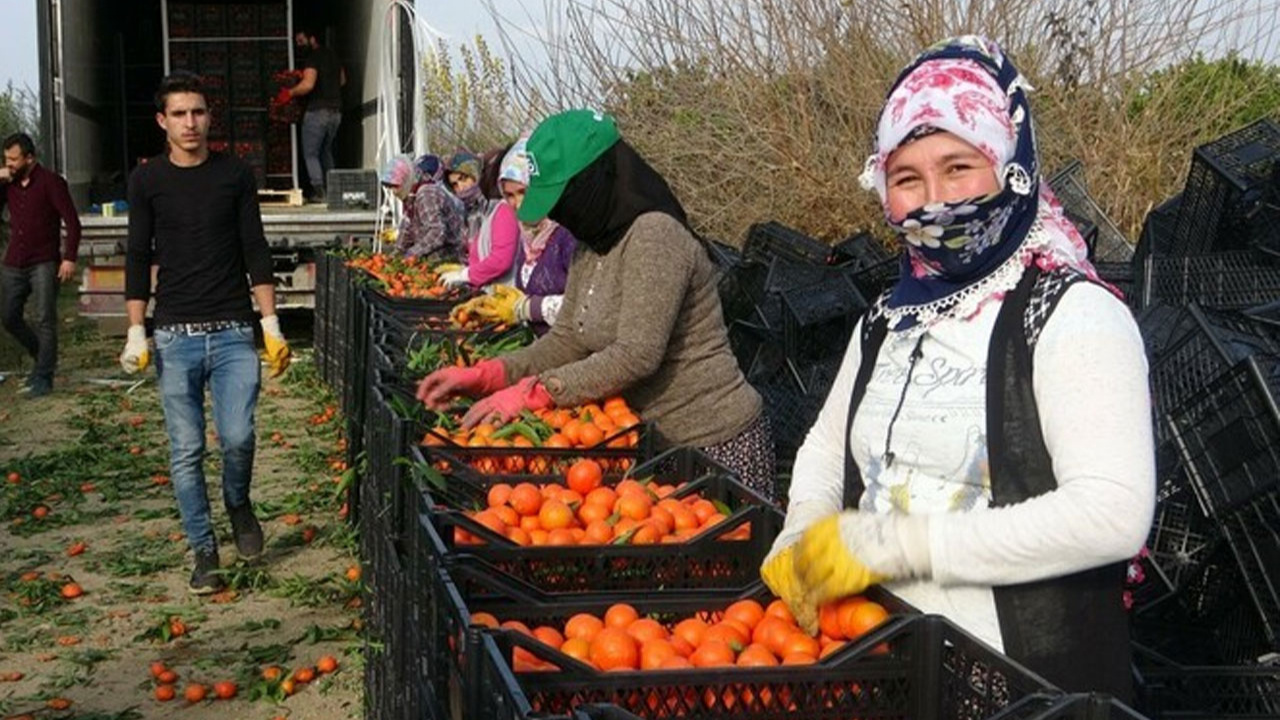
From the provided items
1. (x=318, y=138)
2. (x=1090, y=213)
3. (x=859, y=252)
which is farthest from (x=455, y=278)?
(x=318, y=138)

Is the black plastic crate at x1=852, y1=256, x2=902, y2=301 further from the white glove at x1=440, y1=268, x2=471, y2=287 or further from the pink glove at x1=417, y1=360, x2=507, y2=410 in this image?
the pink glove at x1=417, y1=360, x2=507, y2=410

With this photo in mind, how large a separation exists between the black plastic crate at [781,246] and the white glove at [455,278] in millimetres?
1681

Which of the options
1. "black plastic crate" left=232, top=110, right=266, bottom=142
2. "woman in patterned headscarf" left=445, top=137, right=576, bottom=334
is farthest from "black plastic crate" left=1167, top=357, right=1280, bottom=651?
"black plastic crate" left=232, top=110, right=266, bottom=142

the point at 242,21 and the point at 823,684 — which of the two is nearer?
the point at 823,684

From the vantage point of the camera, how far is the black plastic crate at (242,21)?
17266 millimetres

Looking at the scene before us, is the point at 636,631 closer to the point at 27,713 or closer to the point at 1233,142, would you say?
the point at 27,713

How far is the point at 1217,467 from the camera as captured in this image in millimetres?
3908

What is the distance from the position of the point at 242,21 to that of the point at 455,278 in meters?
9.54

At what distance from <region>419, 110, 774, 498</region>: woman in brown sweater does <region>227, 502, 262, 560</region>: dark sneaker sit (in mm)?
3018

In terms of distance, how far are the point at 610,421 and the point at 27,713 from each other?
2707 mm

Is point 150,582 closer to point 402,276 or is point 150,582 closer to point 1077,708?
point 402,276

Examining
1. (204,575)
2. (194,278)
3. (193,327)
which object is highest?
(194,278)

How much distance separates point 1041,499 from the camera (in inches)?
83.5

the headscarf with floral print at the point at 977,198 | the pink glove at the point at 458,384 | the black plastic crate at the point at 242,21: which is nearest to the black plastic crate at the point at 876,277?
the pink glove at the point at 458,384
